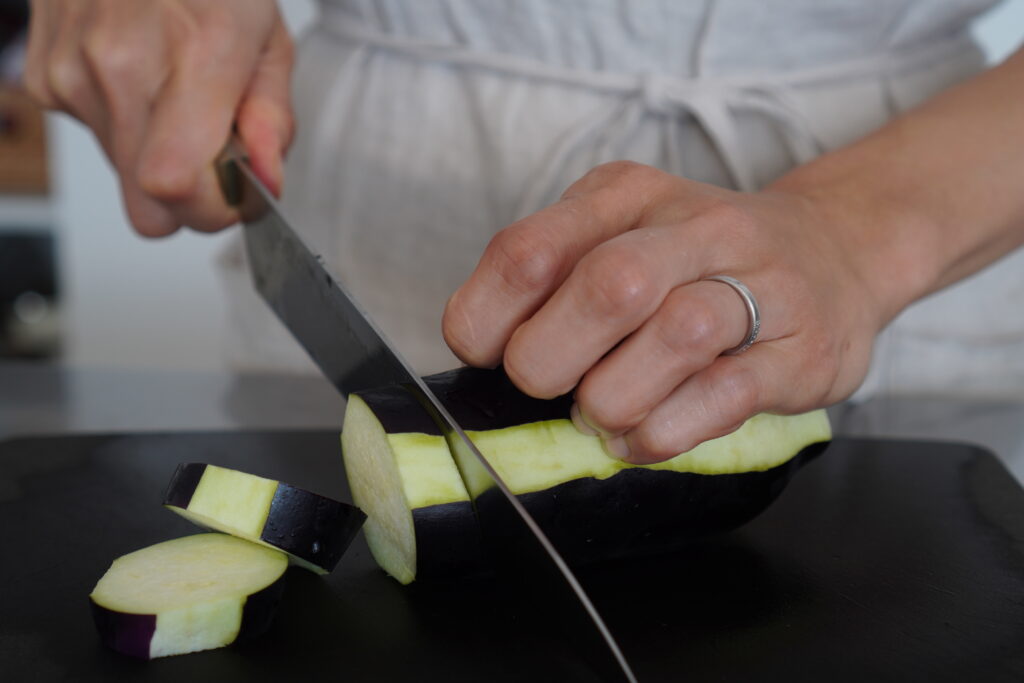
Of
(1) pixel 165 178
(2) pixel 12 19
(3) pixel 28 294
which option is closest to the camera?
(1) pixel 165 178

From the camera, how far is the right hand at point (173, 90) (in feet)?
4.38

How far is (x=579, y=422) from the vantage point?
0.94m

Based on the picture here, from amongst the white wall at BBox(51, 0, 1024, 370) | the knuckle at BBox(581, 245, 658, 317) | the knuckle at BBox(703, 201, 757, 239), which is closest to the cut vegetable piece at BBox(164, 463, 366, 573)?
the knuckle at BBox(581, 245, 658, 317)

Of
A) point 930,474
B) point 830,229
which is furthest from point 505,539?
point 930,474

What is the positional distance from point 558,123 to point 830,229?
1.99 ft

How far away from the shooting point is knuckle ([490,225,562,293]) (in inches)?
35.0

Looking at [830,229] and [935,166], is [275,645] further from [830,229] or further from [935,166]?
[935,166]

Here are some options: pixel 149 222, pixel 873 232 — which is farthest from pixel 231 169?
pixel 873 232

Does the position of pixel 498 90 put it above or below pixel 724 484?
above

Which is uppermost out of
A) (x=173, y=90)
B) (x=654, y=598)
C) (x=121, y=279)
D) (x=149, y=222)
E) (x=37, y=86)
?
(x=37, y=86)

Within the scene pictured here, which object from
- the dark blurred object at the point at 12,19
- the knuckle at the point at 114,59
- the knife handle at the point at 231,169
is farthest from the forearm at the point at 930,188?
the dark blurred object at the point at 12,19

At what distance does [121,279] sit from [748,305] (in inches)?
127

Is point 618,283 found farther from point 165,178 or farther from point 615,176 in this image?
point 165,178

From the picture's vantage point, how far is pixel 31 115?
3600mm
